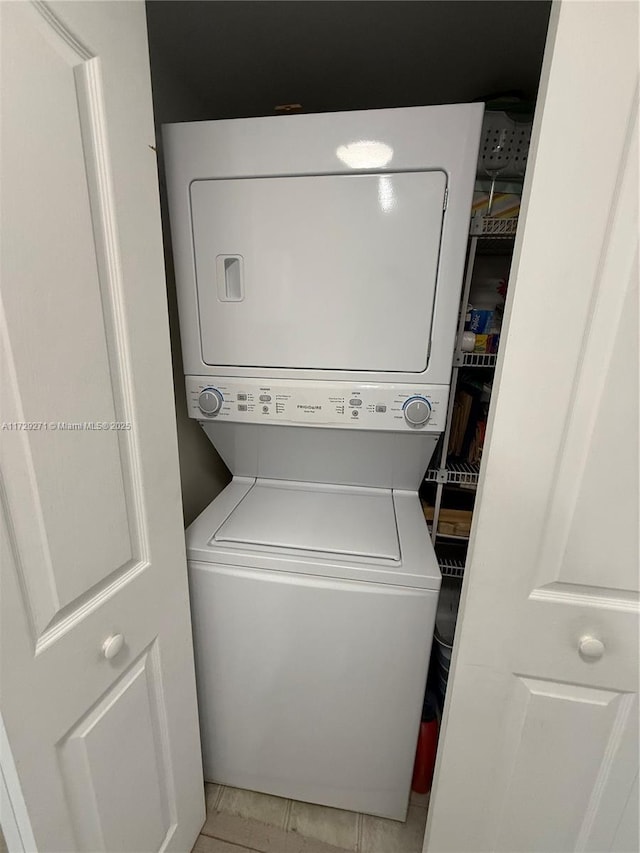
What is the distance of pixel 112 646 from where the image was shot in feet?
2.45

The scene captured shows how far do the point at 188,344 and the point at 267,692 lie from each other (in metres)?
1.14

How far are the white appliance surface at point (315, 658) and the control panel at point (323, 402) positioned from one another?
1.09 ft

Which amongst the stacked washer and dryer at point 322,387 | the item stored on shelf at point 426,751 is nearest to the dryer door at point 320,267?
the stacked washer and dryer at point 322,387

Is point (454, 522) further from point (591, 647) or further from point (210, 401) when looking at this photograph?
point (210, 401)

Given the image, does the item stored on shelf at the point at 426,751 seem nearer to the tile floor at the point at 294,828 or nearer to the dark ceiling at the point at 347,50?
the tile floor at the point at 294,828

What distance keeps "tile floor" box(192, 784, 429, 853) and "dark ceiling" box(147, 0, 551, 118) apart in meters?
2.54

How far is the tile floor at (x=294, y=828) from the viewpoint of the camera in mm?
1258

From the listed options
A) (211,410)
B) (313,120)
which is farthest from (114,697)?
(313,120)

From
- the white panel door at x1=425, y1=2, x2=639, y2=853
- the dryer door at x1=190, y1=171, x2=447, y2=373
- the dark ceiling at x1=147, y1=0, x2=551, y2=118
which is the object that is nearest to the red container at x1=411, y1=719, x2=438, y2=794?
the white panel door at x1=425, y1=2, x2=639, y2=853

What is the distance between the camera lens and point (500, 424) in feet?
2.33

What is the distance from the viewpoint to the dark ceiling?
0.99 m

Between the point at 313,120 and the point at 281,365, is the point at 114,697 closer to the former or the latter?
the point at 281,365

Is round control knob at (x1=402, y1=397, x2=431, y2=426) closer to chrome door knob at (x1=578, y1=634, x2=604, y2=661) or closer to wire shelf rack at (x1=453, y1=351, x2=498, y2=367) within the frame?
wire shelf rack at (x1=453, y1=351, x2=498, y2=367)

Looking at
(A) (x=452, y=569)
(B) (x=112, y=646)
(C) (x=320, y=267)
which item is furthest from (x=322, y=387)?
(A) (x=452, y=569)
